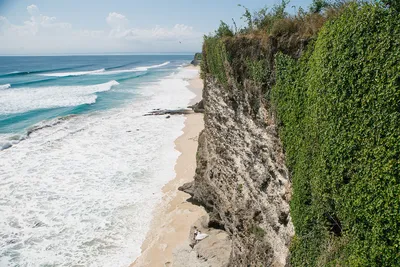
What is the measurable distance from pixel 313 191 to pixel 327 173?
682 mm

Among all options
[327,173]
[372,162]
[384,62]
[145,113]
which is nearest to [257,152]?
[327,173]

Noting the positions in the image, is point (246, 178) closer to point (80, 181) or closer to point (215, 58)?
point (215, 58)

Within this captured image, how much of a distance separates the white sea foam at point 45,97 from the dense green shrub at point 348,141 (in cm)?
3750

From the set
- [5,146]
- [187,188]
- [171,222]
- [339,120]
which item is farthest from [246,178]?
[5,146]

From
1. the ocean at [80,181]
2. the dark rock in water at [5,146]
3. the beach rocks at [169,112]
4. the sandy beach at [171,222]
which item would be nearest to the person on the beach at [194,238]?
the sandy beach at [171,222]

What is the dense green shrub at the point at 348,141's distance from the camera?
478 centimetres

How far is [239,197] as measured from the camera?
33.8ft

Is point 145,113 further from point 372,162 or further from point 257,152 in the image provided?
point 372,162

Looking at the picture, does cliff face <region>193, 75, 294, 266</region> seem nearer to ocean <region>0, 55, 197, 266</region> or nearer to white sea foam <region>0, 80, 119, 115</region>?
ocean <region>0, 55, 197, 266</region>

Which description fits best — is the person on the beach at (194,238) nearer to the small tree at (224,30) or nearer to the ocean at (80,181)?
the ocean at (80,181)

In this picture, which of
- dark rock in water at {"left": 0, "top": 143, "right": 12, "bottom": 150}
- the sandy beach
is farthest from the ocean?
the sandy beach

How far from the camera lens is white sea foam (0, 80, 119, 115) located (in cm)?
3773

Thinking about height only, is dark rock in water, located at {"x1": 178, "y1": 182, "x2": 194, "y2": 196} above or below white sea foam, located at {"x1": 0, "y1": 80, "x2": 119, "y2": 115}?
below

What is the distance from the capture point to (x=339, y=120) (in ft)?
18.7
